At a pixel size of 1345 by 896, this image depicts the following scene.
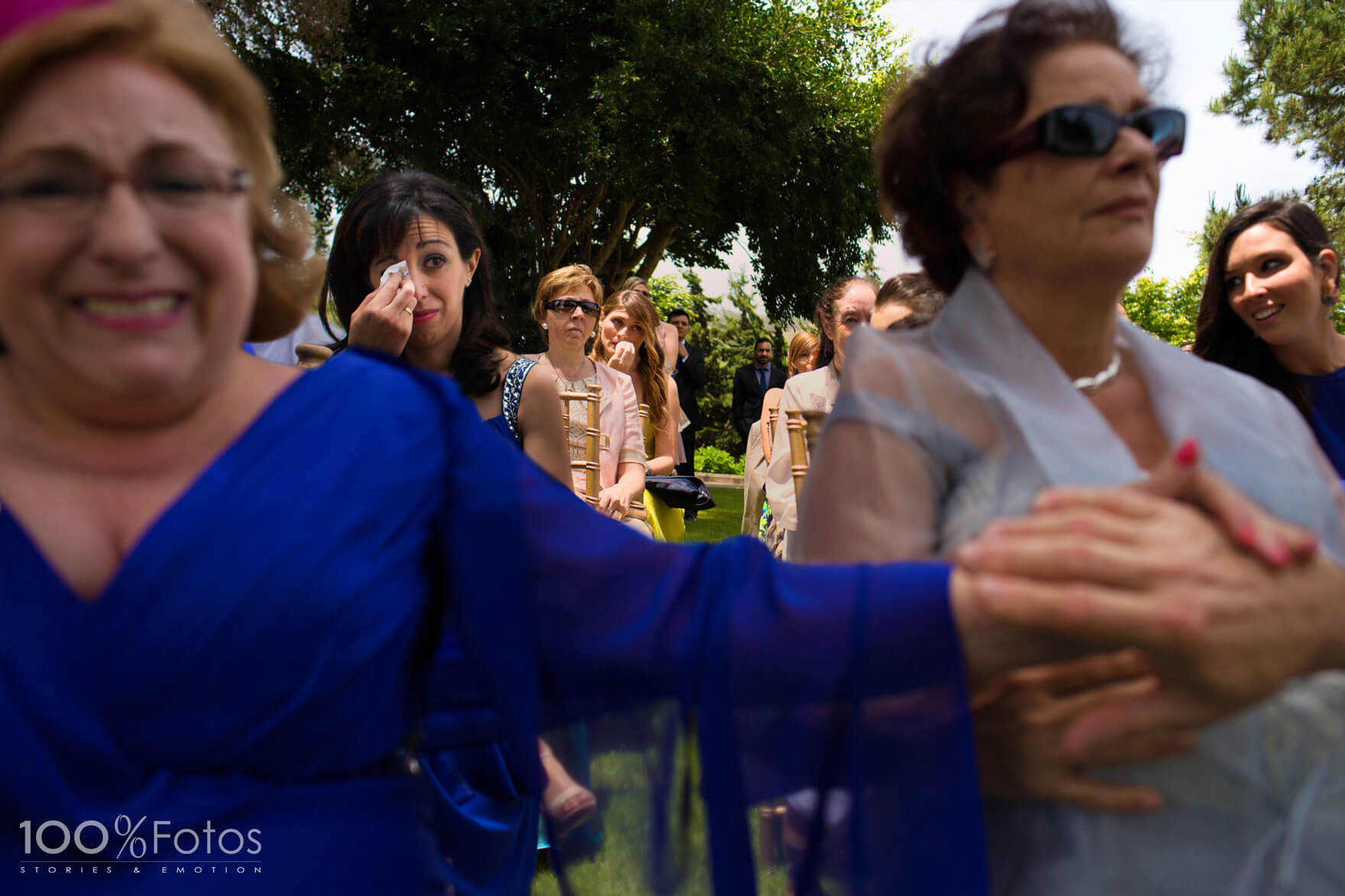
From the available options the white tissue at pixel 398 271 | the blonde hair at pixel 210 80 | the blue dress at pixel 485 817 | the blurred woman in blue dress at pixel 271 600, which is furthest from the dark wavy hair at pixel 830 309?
the blurred woman in blue dress at pixel 271 600

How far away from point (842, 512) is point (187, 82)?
991mm

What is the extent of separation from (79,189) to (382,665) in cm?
67

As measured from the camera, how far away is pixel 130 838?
129 cm

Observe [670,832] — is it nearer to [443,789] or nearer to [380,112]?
[443,789]

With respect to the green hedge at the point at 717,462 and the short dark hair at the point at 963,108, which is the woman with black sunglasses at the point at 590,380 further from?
the green hedge at the point at 717,462

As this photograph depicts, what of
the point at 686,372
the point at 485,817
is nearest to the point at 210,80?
the point at 485,817

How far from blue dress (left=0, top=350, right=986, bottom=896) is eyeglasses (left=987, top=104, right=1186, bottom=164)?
0.61m

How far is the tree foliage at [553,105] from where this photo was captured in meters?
17.6

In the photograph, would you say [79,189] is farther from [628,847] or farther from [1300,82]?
[1300,82]

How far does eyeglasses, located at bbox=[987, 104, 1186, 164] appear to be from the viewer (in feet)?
4.76

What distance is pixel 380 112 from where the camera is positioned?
57.7ft

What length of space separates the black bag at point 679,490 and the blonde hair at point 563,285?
948mm

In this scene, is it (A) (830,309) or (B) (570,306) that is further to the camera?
(A) (830,309)

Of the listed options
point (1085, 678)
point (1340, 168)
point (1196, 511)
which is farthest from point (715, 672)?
point (1340, 168)
